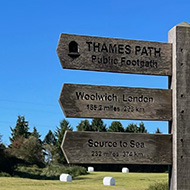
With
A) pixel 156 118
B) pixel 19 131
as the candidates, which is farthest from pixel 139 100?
pixel 19 131

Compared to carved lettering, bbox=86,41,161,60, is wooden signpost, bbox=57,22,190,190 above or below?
below

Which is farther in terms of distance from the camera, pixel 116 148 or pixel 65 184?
pixel 65 184

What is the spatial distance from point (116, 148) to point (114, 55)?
169 cm

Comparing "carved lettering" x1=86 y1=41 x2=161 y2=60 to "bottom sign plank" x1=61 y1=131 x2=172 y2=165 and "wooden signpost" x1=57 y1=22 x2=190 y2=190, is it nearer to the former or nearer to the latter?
"wooden signpost" x1=57 y1=22 x2=190 y2=190

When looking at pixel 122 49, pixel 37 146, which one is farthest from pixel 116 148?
pixel 37 146

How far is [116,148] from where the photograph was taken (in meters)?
6.69

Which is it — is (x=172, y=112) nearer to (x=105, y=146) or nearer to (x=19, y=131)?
Answer: (x=105, y=146)

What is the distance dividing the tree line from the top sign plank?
100 ft

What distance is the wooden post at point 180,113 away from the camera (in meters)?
6.80

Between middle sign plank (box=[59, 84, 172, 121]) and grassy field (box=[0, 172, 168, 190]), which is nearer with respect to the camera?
middle sign plank (box=[59, 84, 172, 121])

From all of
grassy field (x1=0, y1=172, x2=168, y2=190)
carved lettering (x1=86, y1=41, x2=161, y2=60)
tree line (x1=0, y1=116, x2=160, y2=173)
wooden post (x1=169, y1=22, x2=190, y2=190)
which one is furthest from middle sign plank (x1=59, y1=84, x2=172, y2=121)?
tree line (x1=0, y1=116, x2=160, y2=173)

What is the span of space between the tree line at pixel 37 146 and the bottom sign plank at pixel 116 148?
30398mm

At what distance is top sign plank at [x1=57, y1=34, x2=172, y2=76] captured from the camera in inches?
262

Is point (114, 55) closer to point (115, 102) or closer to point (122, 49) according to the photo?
point (122, 49)
